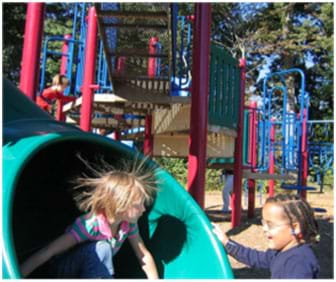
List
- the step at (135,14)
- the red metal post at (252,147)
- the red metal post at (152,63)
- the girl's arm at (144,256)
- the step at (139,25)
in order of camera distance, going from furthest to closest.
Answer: the red metal post at (252,147) < the red metal post at (152,63) < the step at (139,25) < the step at (135,14) < the girl's arm at (144,256)

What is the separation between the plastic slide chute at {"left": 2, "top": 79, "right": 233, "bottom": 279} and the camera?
1.93m

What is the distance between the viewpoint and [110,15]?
3.39 metres

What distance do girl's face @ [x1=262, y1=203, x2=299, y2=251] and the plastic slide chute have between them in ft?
1.08

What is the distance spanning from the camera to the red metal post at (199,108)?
9.73ft

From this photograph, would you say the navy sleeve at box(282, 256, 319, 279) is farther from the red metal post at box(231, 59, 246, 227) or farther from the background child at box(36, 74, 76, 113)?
the background child at box(36, 74, 76, 113)

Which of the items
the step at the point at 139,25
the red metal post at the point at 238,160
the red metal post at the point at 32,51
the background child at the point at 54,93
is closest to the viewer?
the red metal post at the point at 32,51

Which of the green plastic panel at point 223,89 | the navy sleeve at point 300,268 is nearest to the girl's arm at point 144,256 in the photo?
→ the navy sleeve at point 300,268

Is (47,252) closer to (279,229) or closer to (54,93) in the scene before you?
(279,229)

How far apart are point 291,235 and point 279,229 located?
0.05 m

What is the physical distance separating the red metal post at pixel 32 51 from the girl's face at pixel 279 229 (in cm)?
179

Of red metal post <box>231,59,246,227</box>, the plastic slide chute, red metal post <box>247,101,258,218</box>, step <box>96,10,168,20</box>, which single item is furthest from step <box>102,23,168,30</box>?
red metal post <box>247,101,258,218</box>

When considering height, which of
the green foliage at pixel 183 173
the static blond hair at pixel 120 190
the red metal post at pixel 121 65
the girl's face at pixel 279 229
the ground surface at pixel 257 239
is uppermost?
the red metal post at pixel 121 65

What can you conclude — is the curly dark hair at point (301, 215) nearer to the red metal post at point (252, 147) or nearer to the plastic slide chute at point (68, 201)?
the plastic slide chute at point (68, 201)

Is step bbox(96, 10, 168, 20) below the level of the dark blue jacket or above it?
above
